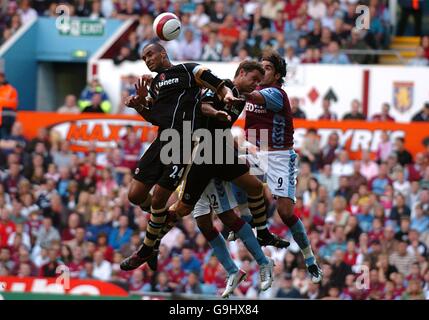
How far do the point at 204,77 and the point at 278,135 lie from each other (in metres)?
1.26

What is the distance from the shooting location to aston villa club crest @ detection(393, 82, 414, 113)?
23.0m

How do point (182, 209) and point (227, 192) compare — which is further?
→ point (227, 192)

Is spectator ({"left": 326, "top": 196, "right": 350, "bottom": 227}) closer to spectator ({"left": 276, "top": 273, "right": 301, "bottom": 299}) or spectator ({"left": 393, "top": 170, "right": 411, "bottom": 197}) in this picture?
spectator ({"left": 393, "top": 170, "right": 411, "bottom": 197})

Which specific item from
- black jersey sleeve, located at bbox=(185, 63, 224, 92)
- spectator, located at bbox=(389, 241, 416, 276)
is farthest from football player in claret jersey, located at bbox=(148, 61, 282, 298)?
spectator, located at bbox=(389, 241, 416, 276)

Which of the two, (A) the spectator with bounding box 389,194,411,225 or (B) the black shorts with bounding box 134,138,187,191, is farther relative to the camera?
(A) the spectator with bounding box 389,194,411,225

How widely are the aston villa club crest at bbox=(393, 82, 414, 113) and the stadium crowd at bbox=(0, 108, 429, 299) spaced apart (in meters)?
1.55

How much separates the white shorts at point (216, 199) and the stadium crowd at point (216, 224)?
5.04 metres

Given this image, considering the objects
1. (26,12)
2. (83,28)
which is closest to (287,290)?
(83,28)

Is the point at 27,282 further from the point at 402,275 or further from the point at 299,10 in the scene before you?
the point at 299,10

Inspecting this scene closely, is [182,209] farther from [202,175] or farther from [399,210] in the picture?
[399,210]

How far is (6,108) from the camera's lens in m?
23.5

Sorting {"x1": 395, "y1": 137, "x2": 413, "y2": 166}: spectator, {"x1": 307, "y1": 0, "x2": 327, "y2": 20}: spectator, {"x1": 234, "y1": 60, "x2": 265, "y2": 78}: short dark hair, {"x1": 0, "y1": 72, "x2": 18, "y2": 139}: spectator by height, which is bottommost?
{"x1": 395, "y1": 137, "x2": 413, "y2": 166}: spectator

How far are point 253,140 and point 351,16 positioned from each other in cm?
992

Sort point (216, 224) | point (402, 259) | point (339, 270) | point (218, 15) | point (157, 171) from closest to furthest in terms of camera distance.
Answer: point (157, 171) → point (339, 270) → point (402, 259) → point (216, 224) → point (218, 15)
